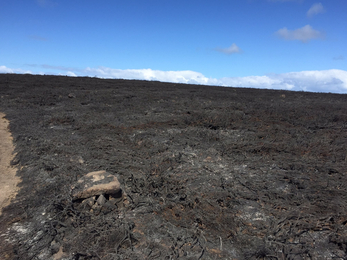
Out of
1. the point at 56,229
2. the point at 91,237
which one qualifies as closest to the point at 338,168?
the point at 91,237

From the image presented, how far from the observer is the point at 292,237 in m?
3.40

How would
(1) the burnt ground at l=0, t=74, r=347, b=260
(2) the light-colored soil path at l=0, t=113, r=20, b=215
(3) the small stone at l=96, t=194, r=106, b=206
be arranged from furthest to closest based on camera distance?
(2) the light-colored soil path at l=0, t=113, r=20, b=215
(3) the small stone at l=96, t=194, r=106, b=206
(1) the burnt ground at l=0, t=74, r=347, b=260

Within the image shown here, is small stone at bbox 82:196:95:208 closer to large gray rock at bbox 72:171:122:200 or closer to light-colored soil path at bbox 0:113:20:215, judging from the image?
large gray rock at bbox 72:171:122:200

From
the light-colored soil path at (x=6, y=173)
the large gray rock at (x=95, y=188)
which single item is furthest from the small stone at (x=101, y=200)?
the light-colored soil path at (x=6, y=173)

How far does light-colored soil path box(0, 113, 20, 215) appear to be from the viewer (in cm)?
461

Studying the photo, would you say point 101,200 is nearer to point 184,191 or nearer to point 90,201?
point 90,201

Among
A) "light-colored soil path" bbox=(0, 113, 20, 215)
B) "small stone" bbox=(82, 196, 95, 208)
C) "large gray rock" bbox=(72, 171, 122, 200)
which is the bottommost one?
"light-colored soil path" bbox=(0, 113, 20, 215)

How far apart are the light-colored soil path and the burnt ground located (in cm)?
18

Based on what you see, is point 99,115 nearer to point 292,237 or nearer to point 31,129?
point 31,129

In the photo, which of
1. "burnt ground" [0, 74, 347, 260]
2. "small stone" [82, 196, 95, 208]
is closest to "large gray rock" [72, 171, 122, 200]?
"small stone" [82, 196, 95, 208]

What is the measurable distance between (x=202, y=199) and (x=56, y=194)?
2636 millimetres

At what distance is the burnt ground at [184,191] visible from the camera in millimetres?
3273

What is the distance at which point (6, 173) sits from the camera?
18.3ft

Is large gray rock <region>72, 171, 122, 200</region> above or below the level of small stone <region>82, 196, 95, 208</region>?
above
